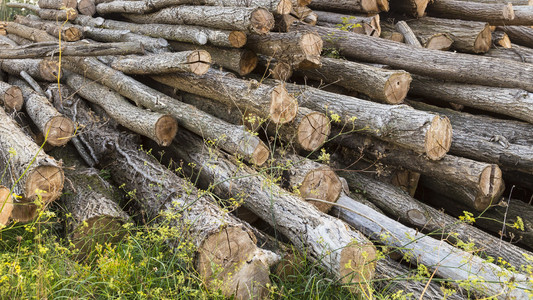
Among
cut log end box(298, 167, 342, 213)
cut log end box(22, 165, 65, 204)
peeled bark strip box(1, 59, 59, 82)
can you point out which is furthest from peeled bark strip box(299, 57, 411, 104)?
peeled bark strip box(1, 59, 59, 82)

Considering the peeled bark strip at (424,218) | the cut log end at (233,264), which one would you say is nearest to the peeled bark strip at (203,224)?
the cut log end at (233,264)

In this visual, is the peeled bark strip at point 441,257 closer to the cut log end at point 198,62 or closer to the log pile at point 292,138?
the log pile at point 292,138

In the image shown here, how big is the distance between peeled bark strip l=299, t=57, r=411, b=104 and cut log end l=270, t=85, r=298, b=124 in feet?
3.44

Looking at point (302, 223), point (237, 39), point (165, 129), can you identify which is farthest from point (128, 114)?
point (302, 223)

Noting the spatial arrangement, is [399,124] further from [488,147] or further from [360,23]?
[360,23]

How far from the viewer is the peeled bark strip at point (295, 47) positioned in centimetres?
464

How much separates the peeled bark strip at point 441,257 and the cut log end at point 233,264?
0.87 metres

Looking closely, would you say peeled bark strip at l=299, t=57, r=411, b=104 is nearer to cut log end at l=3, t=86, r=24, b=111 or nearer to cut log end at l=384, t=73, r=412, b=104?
cut log end at l=384, t=73, r=412, b=104

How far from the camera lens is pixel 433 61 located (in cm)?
502

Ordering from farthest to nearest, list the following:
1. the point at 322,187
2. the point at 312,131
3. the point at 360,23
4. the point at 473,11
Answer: the point at 473,11, the point at 360,23, the point at 312,131, the point at 322,187

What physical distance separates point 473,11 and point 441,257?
173 inches

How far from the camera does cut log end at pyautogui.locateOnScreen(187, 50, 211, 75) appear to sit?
4457 millimetres

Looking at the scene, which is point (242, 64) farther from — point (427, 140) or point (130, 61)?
point (427, 140)

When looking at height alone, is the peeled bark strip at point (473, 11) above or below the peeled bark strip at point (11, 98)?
above
